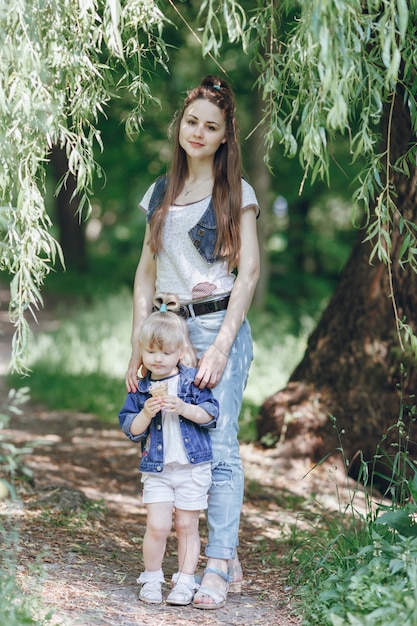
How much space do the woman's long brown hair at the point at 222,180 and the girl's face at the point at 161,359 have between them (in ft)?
1.51

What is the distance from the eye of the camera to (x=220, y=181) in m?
3.52

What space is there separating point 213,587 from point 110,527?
127 centimetres

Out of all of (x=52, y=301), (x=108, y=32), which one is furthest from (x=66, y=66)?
(x=52, y=301)

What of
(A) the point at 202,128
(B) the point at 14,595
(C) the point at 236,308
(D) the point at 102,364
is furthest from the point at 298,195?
(B) the point at 14,595

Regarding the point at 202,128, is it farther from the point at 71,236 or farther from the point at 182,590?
the point at 71,236

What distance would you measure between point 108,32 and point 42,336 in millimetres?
7514

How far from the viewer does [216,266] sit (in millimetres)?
3502

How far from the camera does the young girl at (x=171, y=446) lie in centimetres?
330

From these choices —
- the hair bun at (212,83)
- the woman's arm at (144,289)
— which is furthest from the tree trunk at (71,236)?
the hair bun at (212,83)

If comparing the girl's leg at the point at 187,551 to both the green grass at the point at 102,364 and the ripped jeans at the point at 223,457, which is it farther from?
the green grass at the point at 102,364

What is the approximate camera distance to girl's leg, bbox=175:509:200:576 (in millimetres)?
3361

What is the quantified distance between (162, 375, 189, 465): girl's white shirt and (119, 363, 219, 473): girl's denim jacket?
1 cm

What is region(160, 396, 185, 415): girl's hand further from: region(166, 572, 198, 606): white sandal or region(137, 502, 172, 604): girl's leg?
region(166, 572, 198, 606): white sandal

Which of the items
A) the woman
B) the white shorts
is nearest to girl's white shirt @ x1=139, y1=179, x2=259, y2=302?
the woman
